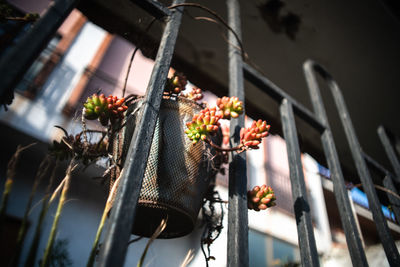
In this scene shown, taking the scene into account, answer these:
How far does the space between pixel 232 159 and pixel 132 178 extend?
0.38 meters

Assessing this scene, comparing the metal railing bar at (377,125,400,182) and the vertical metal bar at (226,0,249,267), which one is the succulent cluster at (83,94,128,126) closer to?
the vertical metal bar at (226,0,249,267)

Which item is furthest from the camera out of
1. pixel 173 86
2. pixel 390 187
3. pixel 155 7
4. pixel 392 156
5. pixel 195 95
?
pixel 392 156

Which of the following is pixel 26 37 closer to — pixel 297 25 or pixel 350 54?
pixel 297 25

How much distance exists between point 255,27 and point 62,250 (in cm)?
313

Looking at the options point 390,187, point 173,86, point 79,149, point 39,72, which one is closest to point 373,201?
point 390,187

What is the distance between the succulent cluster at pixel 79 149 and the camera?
33.1 inches

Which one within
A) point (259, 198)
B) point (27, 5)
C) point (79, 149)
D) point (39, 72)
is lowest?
point (259, 198)

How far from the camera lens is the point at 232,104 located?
0.80 metres

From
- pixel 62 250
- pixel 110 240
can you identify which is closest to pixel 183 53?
pixel 110 240

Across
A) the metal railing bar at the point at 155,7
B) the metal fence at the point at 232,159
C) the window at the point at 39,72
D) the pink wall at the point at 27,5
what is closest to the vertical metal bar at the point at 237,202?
the metal fence at the point at 232,159

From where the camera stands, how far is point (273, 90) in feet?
3.86

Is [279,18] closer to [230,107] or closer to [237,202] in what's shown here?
[230,107]

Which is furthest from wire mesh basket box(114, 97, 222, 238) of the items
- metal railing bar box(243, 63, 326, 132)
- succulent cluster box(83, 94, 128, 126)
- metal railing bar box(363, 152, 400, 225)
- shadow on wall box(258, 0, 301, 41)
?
shadow on wall box(258, 0, 301, 41)

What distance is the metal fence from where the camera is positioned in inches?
17.3
